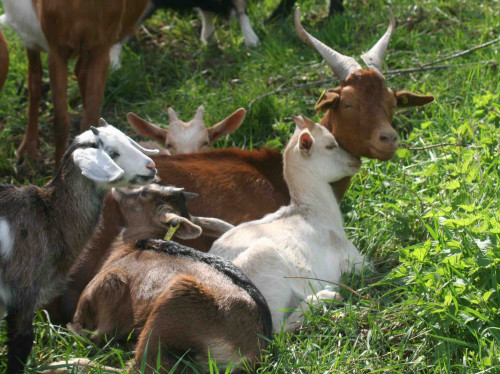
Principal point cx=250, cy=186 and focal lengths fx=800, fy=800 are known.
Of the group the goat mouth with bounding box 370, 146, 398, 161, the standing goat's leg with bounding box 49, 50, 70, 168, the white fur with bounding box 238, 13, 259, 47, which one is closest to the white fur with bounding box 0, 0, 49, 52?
the standing goat's leg with bounding box 49, 50, 70, 168

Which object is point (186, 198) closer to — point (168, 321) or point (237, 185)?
point (237, 185)

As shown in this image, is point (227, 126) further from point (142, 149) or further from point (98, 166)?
point (98, 166)

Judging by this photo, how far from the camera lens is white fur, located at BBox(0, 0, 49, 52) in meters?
6.77

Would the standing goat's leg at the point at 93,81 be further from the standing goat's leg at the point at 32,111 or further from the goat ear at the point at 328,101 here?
the goat ear at the point at 328,101

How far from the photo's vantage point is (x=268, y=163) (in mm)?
5434

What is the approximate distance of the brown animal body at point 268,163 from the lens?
197 inches

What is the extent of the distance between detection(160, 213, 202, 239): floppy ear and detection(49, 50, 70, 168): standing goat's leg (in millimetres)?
2074

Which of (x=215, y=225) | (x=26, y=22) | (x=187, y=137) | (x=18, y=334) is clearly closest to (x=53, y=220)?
(x=18, y=334)

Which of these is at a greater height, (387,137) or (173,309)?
(387,137)

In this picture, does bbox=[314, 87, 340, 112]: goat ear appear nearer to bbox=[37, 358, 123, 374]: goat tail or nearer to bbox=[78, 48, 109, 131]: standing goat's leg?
bbox=[78, 48, 109, 131]: standing goat's leg

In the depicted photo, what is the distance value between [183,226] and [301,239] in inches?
27.0

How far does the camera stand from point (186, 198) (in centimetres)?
480

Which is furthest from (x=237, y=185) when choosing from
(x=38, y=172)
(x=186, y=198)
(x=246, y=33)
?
(x=246, y=33)

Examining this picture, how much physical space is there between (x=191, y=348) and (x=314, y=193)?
5.00 ft
